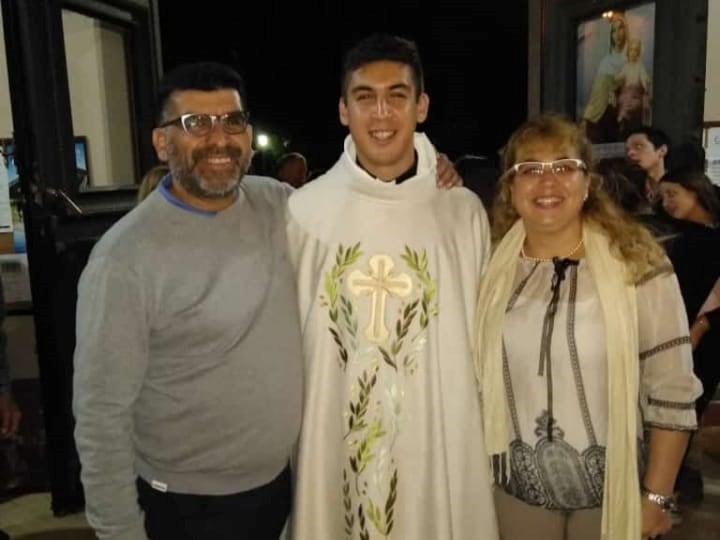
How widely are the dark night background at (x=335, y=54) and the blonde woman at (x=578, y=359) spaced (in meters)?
13.0

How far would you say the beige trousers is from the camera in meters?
2.06

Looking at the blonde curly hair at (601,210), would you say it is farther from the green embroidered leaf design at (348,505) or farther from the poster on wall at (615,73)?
the poster on wall at (615,73)

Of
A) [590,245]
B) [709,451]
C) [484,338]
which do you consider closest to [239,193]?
[484,338]

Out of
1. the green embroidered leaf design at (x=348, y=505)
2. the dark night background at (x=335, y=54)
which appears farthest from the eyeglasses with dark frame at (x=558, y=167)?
the dark night background at (x=335, y=54)

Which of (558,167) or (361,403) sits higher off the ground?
(558,167)

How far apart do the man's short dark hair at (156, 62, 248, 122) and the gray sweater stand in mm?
246

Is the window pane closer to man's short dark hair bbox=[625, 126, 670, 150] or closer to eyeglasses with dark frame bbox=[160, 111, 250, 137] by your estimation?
eyeglasses with dark frame bbox=[160, 111, 250, 137]

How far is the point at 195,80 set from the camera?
188cm

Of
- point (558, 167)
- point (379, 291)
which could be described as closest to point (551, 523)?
point (379, 291)

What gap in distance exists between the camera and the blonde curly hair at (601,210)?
6.47 ft

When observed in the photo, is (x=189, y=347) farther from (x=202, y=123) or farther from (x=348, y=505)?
(x=348, y=505)

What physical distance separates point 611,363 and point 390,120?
90 cm

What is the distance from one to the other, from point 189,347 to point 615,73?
139 inches

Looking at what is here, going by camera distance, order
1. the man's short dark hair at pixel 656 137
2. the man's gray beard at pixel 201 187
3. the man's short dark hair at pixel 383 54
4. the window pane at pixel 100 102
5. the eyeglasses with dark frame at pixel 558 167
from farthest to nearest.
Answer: the window pane at pixel 100 102 < the man's short dark hair at pixel 656 137 < the man's short dark hair at pixel 383 54 < the eyeglasses with dark frame at pixel 558 167 < the man's gray beard at pixel 201 187
